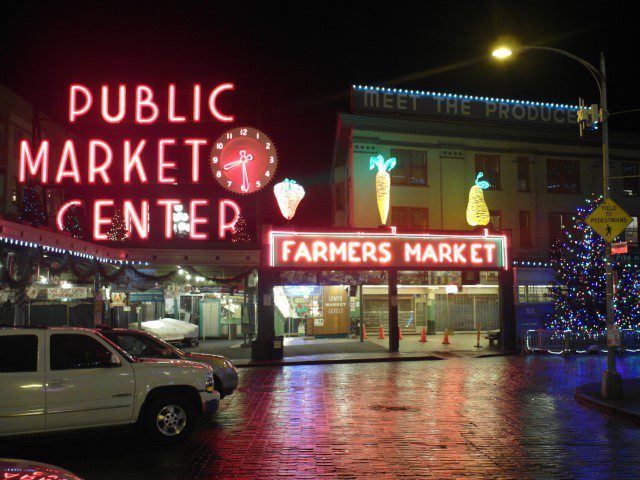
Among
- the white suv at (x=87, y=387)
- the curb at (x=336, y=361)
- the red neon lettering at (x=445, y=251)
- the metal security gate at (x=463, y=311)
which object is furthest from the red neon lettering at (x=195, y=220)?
the white suv at (x=87, y=387)

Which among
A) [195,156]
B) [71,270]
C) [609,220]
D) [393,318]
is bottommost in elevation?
[393,318]

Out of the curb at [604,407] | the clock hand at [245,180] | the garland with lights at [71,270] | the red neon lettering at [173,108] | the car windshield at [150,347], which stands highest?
the red neon lettering at [173,108]

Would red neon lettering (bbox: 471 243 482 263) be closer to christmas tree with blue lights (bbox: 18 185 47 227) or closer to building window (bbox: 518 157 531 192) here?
building window (bbox: 518 157 531 192)

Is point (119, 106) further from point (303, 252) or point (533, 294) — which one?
point (533, 294)

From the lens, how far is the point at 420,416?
437 inches

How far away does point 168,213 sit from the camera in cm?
2742

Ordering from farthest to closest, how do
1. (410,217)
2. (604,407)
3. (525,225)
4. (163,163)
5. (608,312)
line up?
(525,225) → (410,217) → (163,163) → (608,312) → (604,407)

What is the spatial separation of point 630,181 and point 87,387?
109 feet

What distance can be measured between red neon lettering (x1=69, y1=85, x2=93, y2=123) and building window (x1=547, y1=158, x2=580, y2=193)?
2367 cm

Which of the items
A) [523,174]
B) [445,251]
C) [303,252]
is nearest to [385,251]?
[445,251]

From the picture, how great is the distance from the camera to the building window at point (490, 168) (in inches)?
1233

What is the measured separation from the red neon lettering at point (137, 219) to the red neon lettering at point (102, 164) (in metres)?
1.71

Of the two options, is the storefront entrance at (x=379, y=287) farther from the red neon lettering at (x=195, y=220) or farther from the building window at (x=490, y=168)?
the building window at (x=490, y=168)

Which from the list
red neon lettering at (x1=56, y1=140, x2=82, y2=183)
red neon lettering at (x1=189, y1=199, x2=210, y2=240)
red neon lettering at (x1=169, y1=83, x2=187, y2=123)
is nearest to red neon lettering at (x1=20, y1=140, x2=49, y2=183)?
red neon lettering at (x1=56, y1=140, x2=82, y2=183)
